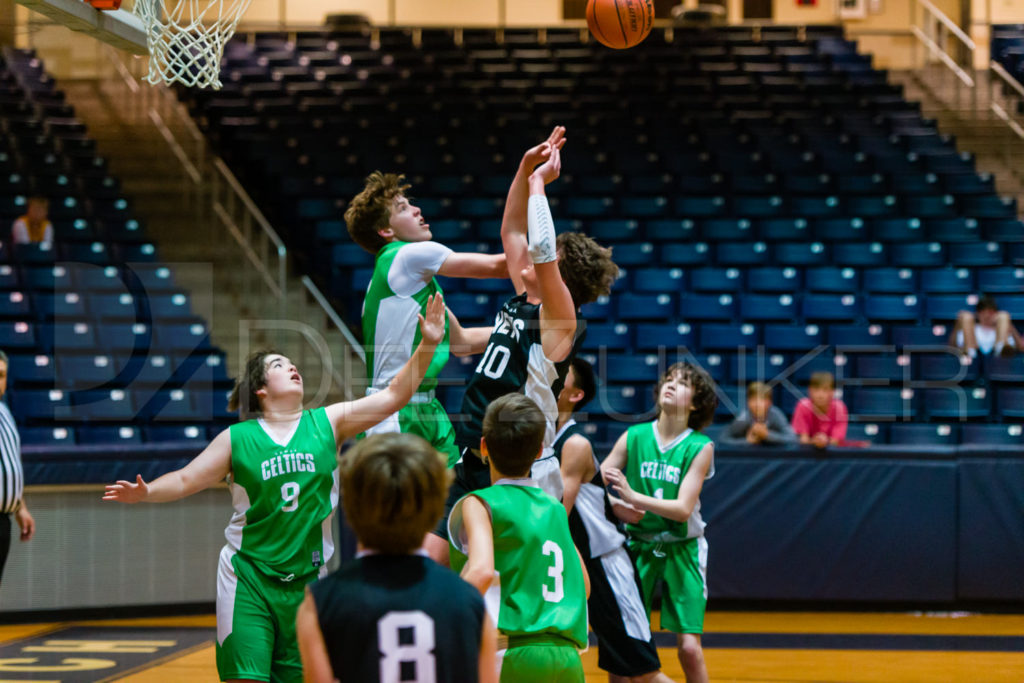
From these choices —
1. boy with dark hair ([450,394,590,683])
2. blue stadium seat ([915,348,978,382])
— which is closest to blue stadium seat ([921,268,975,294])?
blue stadium seat ([915,348,978,382])

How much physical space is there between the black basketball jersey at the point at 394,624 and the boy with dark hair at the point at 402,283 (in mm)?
2093

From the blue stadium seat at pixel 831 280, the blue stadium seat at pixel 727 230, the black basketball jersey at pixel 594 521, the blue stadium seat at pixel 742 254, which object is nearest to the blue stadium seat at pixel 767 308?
the blue stadium seat at pixel 831 280

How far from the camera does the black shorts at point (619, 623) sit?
4578mm

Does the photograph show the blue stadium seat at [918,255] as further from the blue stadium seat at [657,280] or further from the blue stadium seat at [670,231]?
the blue stadium seat at [657,280]

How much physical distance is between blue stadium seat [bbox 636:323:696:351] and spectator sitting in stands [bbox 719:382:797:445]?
1857 millimetres

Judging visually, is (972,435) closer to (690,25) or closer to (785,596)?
(785,596)

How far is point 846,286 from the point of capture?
10.6 m

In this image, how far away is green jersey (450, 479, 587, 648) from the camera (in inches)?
123

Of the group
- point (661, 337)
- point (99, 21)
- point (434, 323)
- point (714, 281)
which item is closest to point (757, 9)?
point (714, 281)

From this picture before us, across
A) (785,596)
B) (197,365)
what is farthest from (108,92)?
(785,596)

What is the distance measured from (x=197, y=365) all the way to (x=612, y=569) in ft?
18.1

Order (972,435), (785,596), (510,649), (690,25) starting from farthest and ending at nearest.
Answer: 1. (690,25)
2. (972,435)
3. (785,596)
4. (510,649)

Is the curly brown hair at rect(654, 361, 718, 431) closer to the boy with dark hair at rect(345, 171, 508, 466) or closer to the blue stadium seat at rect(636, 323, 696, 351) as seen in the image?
the boy with dark hair at rect(345, 171, 508, 466)

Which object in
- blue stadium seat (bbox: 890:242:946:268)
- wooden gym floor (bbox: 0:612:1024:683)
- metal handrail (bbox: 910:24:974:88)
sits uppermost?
metal handrail (bbox: 910:24:974:88)
